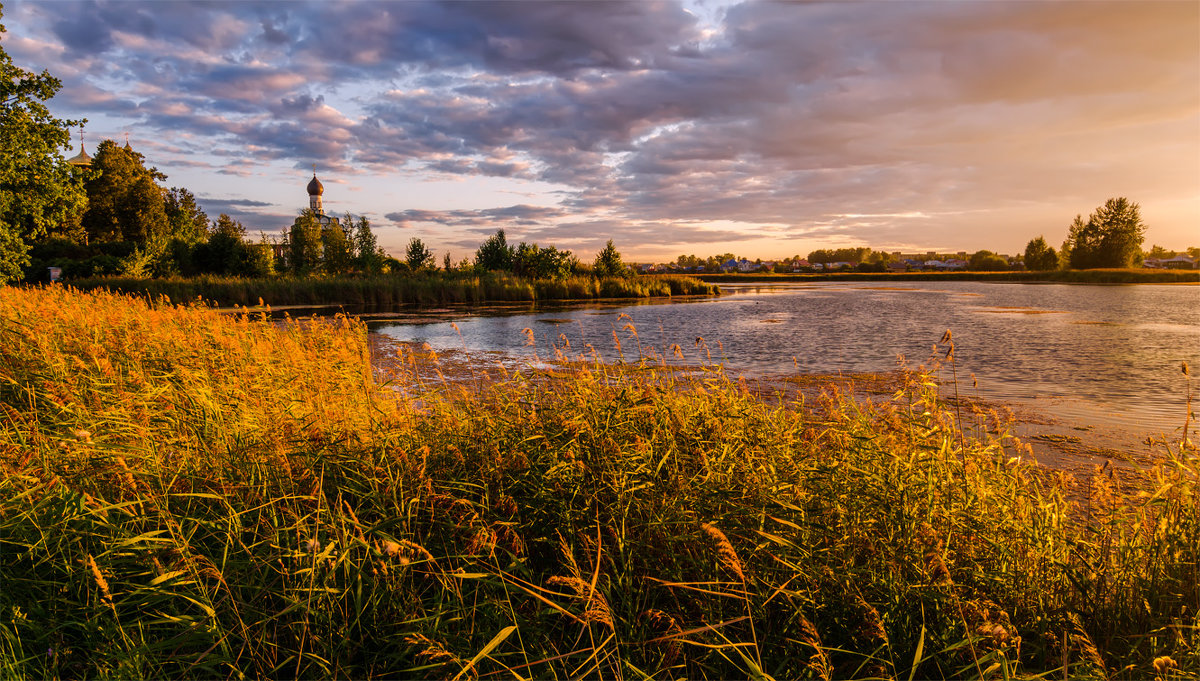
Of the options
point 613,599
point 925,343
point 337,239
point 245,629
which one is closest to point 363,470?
point 245,629

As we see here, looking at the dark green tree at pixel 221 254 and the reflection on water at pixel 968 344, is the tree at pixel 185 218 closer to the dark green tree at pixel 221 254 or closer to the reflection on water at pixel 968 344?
the dark green tree at pixel 221 254

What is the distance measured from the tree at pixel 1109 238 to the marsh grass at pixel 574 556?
352ft

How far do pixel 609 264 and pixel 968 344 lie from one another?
131 ft

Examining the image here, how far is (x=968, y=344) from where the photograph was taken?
684 inches

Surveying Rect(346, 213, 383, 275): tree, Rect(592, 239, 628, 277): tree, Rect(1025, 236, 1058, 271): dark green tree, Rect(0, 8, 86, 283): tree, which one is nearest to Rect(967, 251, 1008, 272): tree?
Rect(1025, 236, 1058, 271): dark green tree

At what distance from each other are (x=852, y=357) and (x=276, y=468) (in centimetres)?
1416

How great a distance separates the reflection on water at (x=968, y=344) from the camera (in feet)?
33.2

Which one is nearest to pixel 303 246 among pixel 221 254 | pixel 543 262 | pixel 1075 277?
pixel 221 254

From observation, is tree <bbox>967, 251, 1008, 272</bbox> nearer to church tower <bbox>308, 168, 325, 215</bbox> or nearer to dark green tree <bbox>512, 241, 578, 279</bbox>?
dark green tree <bbox>512, 241, 578, 279</bbox>

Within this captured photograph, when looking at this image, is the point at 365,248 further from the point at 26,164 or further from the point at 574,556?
the point at 574,556

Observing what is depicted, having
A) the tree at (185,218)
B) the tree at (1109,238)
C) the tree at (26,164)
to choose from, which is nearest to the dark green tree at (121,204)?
the tree at (185,218)

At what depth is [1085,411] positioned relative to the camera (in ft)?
29.3

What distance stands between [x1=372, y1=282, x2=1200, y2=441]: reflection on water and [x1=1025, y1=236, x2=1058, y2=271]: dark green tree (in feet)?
242

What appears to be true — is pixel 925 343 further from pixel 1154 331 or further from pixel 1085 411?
pixel 1154 331
